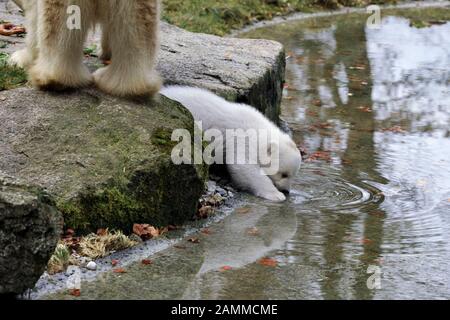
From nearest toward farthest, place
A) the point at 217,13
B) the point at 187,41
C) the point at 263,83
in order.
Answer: the point at 263,83 → the point at 187,41 → the point at 217,13

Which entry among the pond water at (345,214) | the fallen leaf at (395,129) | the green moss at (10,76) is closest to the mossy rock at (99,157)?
the green moss at (10,76)

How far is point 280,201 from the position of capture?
6645 millimetres

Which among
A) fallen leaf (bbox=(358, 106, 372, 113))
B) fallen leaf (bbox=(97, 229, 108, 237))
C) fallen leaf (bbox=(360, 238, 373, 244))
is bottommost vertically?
fallen leaf (bbox=(360, 238, 373, 244))

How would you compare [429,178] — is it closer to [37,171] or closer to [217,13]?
[37,171]

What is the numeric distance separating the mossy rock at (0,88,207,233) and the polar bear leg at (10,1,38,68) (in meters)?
0.53

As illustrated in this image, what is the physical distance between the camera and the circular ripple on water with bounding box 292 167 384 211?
658cm

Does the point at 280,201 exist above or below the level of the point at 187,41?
below

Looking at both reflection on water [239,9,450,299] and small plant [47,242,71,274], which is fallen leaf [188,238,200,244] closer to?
reflection on water [239,9,450,299]

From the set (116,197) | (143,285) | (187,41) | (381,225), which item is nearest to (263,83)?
(187,41)

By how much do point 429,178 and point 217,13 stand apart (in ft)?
25.4

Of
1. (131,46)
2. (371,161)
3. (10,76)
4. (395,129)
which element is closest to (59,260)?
(131,46)

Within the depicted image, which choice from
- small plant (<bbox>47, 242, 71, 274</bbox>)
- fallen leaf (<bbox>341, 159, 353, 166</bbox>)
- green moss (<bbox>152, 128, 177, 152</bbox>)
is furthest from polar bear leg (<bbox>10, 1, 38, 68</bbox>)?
fallen leaf (<bbox>341, 159, 353, 166</bbox>)

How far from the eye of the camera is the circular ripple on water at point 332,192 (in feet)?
21.6
